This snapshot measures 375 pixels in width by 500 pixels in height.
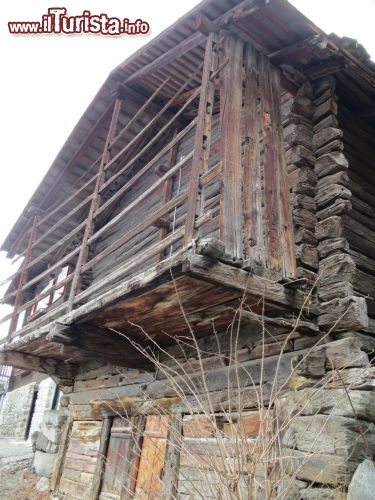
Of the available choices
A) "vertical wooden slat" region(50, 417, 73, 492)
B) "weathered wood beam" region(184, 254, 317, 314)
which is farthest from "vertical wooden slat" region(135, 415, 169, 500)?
"weathered wood beam" region(184, 254, 317, 314)

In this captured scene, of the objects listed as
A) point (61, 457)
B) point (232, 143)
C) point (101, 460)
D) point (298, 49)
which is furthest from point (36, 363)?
point (298, 49)

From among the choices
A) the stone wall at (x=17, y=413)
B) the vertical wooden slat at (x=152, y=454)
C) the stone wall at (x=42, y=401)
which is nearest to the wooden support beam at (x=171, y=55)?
the vertical wooden slat at (x=152, y=454)

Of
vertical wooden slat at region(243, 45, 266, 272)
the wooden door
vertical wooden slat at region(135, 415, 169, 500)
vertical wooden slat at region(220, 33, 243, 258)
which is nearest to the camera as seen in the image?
vertical wooden slat at region(220, 33, 243, 258)

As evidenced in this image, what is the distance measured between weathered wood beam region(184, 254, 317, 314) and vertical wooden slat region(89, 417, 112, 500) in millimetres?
3830

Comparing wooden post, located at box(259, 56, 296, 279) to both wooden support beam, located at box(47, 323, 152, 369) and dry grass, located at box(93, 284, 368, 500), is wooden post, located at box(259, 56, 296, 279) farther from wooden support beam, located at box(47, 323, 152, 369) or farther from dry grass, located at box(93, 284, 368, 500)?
wooden support beam, located at box(47, 323, 152, 369)

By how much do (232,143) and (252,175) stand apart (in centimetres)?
37

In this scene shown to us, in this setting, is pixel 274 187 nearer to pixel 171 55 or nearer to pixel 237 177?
pixel 237 177

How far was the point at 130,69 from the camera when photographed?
6500mm

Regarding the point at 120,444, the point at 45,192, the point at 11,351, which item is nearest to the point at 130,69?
the point at 45,192

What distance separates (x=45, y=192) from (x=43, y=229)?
1485 mm

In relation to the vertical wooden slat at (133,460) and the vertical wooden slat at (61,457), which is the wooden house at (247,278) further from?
the vertical wooden slat at (61,457)

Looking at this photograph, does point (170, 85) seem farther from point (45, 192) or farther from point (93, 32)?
point (45, 192)

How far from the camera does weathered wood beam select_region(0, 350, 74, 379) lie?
20.8 ft

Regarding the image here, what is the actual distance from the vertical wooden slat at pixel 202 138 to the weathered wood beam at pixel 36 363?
4316 mm
